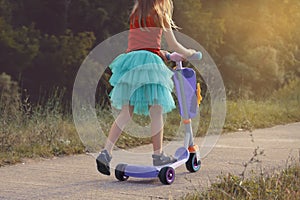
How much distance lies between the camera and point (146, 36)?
4.84 meters

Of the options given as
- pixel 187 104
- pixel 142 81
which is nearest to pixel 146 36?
pixel 142 81

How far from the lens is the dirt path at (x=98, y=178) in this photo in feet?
14.3

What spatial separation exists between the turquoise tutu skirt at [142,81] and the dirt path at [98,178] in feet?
1.96

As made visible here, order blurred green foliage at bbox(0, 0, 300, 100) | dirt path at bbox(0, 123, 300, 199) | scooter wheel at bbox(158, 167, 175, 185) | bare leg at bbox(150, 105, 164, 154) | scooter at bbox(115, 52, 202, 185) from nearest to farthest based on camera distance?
1. dirt path at bbox(0, 123, 300, 199)
2. scooter wheel at bbox(158, 167, 175, 185)
3. bare leg at bbox(150, 105, 164, 154)
4. scooter at bbox(115, 52, 202, 185)
5. blurred green foliage at bbox(0, 0, 300, 100)

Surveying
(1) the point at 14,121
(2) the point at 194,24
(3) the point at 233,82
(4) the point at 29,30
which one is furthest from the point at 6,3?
(1) the point at 14,121

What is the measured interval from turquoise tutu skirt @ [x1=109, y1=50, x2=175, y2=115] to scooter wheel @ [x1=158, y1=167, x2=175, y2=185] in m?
0.49

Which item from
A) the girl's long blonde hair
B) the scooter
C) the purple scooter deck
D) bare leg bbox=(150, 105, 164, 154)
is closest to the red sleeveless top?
the girl's long blonde hair

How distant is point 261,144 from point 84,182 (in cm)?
302

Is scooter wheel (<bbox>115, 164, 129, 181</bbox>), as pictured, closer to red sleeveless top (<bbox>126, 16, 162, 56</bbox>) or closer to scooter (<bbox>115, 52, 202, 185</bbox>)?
scooter (<bbox>115, 52, 202, 185</bbox>)

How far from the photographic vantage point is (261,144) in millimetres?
7273

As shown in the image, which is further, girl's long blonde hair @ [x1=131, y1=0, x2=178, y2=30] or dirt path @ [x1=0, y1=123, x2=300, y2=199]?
girl's long blonde hair @ [x1=131, y1=0, x2=178, y2=30]

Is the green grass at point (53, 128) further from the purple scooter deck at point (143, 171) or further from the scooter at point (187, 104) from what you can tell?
the purple scooter deck at point (143, 171)

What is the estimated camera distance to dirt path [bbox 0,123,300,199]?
4.34 metres

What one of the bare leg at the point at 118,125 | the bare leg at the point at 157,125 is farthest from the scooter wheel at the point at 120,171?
the bare leg at the point at 157,125
